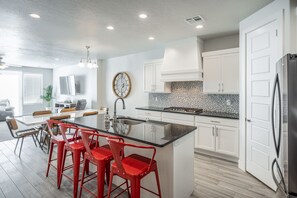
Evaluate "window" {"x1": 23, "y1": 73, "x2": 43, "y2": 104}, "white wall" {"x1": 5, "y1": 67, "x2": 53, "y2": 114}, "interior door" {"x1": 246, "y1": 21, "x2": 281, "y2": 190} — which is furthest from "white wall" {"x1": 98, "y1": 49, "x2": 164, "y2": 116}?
"window" {"x1": 23, "y1": 73, "x2": 43, "y2": 104}

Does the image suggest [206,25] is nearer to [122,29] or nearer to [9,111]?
[122,29]

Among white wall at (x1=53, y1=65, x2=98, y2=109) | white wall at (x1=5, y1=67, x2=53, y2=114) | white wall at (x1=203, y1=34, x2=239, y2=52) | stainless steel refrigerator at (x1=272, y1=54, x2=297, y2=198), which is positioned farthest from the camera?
white wall at (x1=5, y1=67, x2=53, y2=114)

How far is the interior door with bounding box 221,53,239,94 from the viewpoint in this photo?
3.19 metres

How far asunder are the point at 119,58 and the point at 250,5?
436 centimetres

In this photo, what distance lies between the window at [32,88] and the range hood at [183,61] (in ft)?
27.4

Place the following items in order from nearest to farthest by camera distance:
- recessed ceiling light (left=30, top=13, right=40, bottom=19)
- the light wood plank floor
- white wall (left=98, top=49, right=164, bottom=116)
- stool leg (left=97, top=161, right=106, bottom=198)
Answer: stool leg (left=97, top=161, right=106, bottom=198) < the light wood plank floor < recessed ceiling light (left=30, top=13, right=40, bottom=19) < white wall (left=98, top=49, right=164, bottom=116)

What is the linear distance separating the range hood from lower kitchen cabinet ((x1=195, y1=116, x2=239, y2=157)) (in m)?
1.05

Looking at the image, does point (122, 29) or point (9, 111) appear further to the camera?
point (9, 111)

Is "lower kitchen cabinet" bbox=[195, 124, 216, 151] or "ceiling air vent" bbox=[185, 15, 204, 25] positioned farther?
"lower kitchen cabinet" bbox=[195, 124, 216, 151]

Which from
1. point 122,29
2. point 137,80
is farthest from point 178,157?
point 137,80

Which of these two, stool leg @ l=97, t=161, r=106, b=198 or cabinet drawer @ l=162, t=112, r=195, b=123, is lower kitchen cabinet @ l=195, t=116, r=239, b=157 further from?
stool leg @ l=97, t=161, r=106, b=198

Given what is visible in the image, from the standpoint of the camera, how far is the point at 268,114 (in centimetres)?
232

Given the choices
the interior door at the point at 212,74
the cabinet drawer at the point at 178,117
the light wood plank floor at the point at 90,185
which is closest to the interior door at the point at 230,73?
the interior door at the point at 212,74

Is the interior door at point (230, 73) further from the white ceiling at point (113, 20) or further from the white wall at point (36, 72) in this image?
the white wall at point (36, 72)
